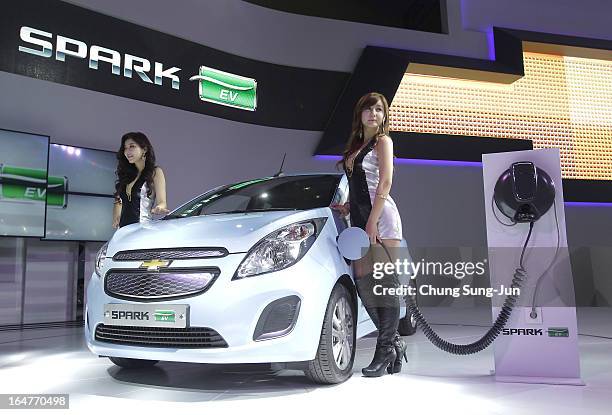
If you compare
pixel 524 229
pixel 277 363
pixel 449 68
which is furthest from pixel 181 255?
pixel 449 68

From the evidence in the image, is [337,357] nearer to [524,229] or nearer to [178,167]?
[524,229]

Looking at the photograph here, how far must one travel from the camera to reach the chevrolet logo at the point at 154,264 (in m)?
2.32

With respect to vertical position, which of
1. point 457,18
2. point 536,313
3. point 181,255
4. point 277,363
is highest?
point 457,18

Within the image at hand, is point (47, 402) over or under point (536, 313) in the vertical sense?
under

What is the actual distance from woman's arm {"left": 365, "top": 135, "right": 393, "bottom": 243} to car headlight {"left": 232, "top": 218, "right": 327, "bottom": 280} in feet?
1.15

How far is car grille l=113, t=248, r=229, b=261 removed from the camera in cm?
229

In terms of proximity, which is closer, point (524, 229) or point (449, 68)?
point (524, 229)

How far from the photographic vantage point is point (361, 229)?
8.82ft

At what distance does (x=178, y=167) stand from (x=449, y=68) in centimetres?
459

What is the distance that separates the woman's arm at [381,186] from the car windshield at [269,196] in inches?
11.6

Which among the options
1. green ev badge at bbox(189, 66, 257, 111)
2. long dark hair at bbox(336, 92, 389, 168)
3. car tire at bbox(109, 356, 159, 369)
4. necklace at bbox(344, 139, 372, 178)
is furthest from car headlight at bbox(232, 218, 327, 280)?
green ev badge at bbox(189, 66, 257, 111)

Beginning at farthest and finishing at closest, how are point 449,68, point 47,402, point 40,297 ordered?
point 449,68
point 40,297
point 47,402

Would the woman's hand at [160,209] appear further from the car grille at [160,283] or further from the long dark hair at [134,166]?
the car grille at [160,283]

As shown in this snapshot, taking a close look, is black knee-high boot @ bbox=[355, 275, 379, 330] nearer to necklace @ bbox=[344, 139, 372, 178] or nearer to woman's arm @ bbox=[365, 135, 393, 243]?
woman's arm @ bbox=[365, 135, 393, 243]
